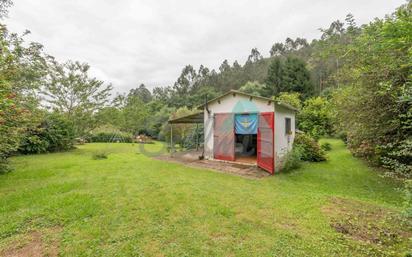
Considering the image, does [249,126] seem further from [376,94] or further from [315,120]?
[315,120]

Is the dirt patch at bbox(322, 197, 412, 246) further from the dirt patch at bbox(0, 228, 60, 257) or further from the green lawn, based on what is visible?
the dirt patch at bbox(0, 228, 60, 257)

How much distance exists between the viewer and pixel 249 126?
8422 millimetres

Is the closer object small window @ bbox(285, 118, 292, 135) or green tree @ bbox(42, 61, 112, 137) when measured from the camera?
small window @ bbox(285, 118, 292, 135)

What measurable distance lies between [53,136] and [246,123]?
38.9 ft

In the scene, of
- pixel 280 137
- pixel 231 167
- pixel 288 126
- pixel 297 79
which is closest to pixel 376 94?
pixel 280 137

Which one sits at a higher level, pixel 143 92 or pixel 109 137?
pixel 143 92

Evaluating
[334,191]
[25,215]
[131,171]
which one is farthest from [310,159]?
[25,215]

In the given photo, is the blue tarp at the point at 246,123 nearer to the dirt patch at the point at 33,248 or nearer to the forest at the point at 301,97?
the forest at the point at 301,97

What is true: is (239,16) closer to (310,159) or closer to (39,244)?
(310,159)

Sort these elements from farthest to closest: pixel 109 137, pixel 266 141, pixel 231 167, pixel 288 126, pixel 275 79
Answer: pixel 275 79, pixel 109 137, pixel 288 126, pixel 231 167, pixel 266 141

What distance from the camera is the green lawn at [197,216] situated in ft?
8.87

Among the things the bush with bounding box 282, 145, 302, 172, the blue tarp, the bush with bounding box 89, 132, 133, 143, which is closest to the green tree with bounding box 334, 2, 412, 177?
the bush with bounding box 282, 145, 302, 172

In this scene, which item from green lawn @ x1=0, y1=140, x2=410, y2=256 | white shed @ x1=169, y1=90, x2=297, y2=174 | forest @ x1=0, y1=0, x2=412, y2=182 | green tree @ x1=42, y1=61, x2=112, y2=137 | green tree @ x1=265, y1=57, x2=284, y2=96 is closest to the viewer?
green lawn @ x1=0, y1=140, x2=410, y2=256

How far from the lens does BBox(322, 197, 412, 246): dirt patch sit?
2.89 meters
